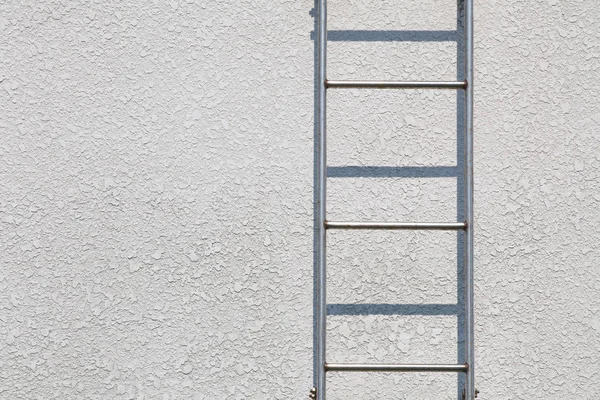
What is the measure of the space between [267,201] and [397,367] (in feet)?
2.07

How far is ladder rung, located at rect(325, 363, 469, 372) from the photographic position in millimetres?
1880

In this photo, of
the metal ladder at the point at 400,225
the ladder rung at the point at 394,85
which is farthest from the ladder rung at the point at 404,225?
the ladder rung at the point at 394,85

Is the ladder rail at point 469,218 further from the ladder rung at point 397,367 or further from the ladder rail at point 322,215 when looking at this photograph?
the ladder rail at point 322,215

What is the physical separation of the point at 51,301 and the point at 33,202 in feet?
1.02

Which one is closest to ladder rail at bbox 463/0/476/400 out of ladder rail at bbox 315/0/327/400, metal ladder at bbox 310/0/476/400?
metal ladder at bbox 310/0/476/400

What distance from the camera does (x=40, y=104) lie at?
198 centimetres

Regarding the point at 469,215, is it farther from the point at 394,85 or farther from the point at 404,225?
the point at 394,85

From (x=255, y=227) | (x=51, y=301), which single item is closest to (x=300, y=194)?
(x=255, y=227)

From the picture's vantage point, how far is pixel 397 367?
6.17 ft

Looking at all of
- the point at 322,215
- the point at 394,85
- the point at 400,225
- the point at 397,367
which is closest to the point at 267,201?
the point at 322,215

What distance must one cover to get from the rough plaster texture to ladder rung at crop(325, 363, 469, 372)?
0.27 feet

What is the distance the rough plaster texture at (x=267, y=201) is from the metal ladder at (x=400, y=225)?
9 cm

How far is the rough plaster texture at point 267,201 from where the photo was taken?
1972 mm

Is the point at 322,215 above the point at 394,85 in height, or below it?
below
